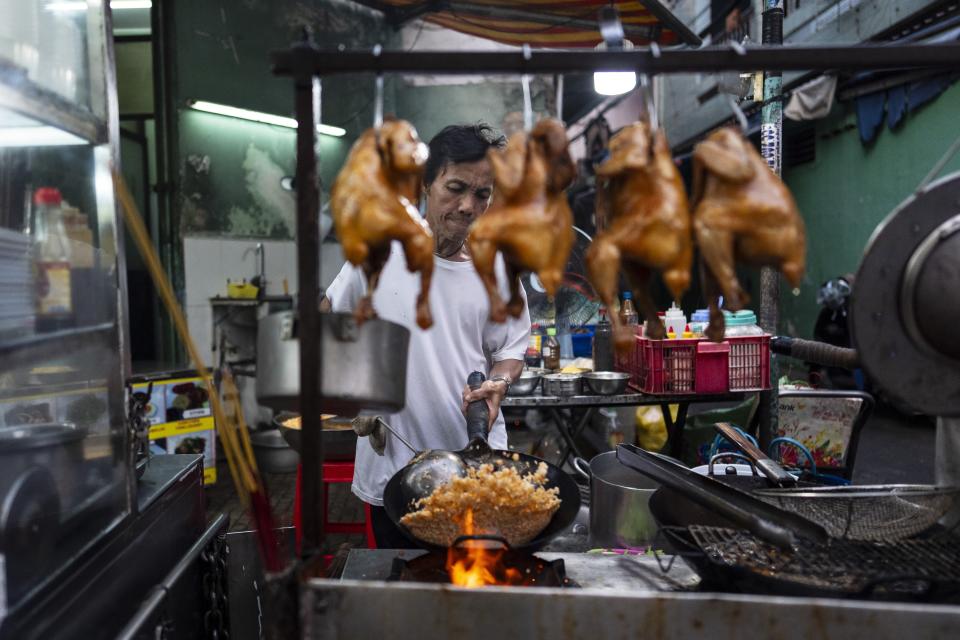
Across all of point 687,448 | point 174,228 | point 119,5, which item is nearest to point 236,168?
point 174,228

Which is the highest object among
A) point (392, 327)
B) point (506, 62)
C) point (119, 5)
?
point (119, 5)

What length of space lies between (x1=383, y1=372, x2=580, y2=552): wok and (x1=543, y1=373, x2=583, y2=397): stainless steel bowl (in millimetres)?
2096

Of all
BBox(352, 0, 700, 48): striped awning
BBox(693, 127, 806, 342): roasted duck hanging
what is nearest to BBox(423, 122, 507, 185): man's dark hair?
BBox(693, 127, 806, 342): roasted duck hanging

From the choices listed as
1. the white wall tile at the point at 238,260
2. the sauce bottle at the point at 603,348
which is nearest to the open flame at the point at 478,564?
the sauce bottle at the point at 603,348

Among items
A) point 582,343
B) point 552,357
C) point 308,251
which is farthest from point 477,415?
point 582,343

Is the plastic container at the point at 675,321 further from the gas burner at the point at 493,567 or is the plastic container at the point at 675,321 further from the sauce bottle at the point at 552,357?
the gas burner at the point at 493,567

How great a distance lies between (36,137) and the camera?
5.25 feet

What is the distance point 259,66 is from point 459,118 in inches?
121

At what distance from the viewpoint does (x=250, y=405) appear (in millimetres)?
7305

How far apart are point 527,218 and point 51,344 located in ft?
4.36

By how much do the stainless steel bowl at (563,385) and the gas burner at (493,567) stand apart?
8.87 feet

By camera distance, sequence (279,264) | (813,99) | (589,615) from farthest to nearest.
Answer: (813,99), (279,264), (589,615)

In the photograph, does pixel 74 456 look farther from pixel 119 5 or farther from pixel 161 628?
pixel 119 5

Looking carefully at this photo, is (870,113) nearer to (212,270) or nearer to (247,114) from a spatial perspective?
(247,114)
